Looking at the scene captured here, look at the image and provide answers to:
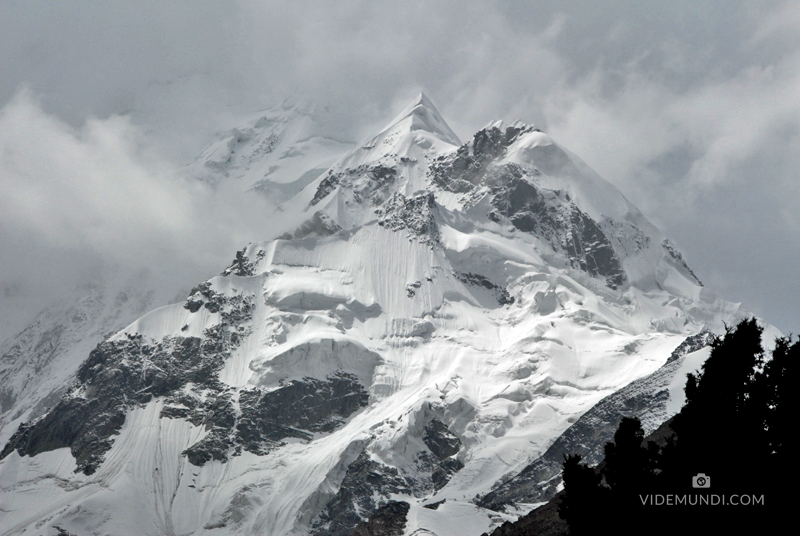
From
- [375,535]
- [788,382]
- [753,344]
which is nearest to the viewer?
[788,382]

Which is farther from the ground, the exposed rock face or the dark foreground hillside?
the exposed rock face

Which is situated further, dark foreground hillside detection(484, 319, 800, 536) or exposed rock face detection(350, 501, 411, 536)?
exposed rock face detection(350, 501, 411, 536)

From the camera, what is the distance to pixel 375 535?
191000 millimetres

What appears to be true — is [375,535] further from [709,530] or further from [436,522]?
[709,530]

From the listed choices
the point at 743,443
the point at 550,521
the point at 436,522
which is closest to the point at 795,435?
the point at 743,443

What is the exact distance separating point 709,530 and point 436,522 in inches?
5540

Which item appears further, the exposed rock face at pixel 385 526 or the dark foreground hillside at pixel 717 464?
the exposed rock face at pixel 385 526

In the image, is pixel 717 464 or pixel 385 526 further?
pixel 385 526

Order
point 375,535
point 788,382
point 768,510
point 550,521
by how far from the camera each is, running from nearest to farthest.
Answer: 1. point 768,510
2. point 788,382
3. point 550,521
4. point 375,535

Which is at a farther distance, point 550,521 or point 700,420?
point 550,521

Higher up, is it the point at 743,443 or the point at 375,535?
the point at 375,535

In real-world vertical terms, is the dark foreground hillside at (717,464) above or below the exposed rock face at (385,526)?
below

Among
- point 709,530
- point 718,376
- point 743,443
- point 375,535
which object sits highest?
point 375,535

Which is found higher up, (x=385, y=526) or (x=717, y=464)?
(x=385, y=526)
